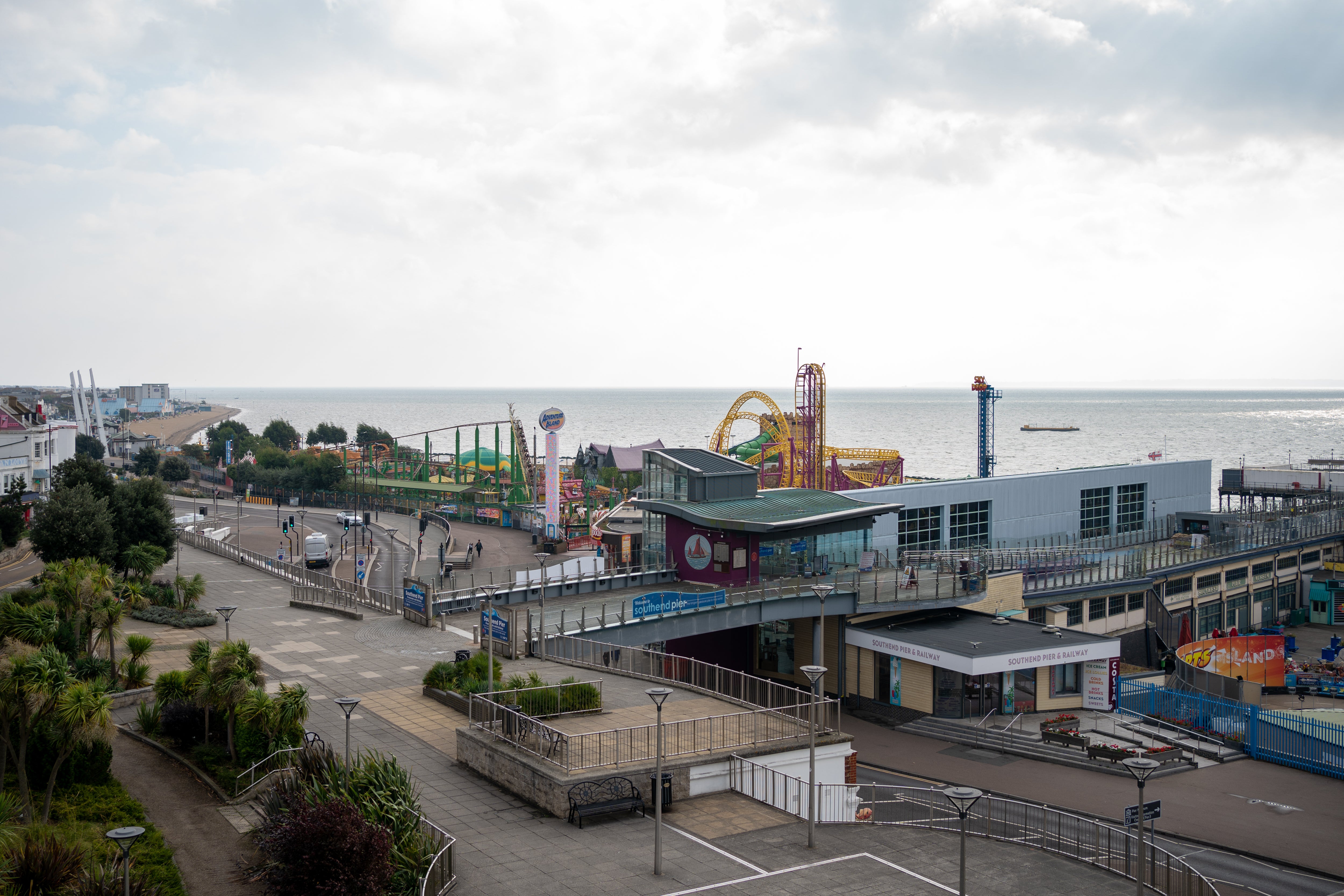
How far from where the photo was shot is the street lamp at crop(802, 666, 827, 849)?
60.5ft

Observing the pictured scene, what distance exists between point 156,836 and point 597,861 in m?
7.91

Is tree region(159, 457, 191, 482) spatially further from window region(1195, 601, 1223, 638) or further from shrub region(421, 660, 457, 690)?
shrub region(421, 660, 457, 690)

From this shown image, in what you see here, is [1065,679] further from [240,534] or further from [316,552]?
[240,534]

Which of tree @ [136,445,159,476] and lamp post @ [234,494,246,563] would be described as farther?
tree @ [136,445,159,476]

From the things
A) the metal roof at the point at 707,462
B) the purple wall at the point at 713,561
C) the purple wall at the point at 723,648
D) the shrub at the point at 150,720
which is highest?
the metal roof at the point at 707,462

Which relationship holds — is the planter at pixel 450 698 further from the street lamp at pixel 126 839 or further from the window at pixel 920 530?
the window at pixel 920 530

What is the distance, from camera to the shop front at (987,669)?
39.8 m

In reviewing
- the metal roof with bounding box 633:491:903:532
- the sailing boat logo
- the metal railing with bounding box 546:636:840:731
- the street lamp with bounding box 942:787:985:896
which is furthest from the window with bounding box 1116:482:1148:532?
the street lamp with bounding box 942:787:985:896

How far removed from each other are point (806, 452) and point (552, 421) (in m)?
29.5

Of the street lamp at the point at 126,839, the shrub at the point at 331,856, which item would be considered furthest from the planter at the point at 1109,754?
the street lamp at the point at 126,839

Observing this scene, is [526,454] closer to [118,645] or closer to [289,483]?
[289,483]

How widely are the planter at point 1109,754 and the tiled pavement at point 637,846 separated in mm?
15593

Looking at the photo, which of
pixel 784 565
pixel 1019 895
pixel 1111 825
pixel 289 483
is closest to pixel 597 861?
pixel 1019 895

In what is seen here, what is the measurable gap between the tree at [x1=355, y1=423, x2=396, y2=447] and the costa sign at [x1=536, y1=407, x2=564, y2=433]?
89.3m
